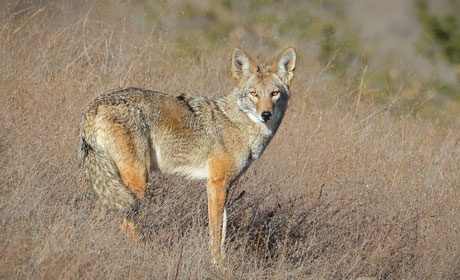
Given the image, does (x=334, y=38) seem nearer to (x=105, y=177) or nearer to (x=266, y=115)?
(x=266, y=115)

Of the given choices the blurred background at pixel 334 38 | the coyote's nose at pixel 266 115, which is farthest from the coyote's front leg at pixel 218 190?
the blurred background at pixel 334 38

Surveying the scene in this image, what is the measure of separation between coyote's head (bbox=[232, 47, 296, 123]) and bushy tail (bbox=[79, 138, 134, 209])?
155cm

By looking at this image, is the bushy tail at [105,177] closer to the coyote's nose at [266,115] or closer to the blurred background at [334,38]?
the coyote's nose at [266,115]

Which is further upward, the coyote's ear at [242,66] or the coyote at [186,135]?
the coyote's ear at [242,66]

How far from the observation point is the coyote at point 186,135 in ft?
16.7

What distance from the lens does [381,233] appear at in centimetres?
661

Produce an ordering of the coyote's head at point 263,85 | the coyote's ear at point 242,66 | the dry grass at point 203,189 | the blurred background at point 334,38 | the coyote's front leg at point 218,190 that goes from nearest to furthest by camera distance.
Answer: the dry grass at point 203,189 < the coyote's front leg at point 218,190 < the coyote's head at point 263,85 < the coyote's ear at point 242,66 < the blurred background at point 334,38

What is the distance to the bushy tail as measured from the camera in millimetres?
4852

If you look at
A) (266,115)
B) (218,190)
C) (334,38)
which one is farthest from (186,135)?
(334,38)

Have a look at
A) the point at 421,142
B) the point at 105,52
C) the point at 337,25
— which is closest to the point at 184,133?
the point at 105,52

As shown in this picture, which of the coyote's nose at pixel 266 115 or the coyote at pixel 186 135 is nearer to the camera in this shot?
the coyote at pixel 186 135

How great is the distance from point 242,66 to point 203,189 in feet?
4.49

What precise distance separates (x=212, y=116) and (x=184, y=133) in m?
0.41

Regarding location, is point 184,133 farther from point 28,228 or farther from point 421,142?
point 421,142
